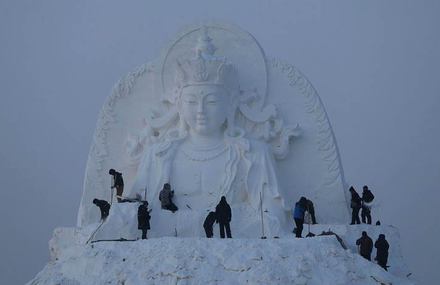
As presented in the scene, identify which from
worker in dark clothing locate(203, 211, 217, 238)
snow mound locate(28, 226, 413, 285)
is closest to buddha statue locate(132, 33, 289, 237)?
worker in dark clothing locate(203, 211, 217, 238)

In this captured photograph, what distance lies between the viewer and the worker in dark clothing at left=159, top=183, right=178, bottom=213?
18.8m

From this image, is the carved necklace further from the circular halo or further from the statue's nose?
the circular halo

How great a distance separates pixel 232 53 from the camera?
21.4m

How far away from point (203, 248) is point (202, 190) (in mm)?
4262

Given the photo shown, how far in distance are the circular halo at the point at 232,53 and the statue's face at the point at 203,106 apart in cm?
116

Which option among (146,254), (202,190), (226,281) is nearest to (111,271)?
(146,254)

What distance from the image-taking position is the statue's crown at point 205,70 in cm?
1991

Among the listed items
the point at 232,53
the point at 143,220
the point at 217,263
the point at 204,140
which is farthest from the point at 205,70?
the point at 217,263

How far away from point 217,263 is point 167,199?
3.85 m

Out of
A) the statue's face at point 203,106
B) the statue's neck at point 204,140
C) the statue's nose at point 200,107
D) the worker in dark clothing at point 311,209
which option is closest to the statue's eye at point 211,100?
the statue's face at point 203,106

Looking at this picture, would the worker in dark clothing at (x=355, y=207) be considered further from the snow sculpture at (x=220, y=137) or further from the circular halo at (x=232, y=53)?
the circular halo at (x=232, y=53)

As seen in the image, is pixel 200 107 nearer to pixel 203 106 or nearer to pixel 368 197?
pixel 203 106

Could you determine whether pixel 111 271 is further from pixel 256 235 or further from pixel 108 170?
pixel 108 170

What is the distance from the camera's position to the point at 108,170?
21.0 m
